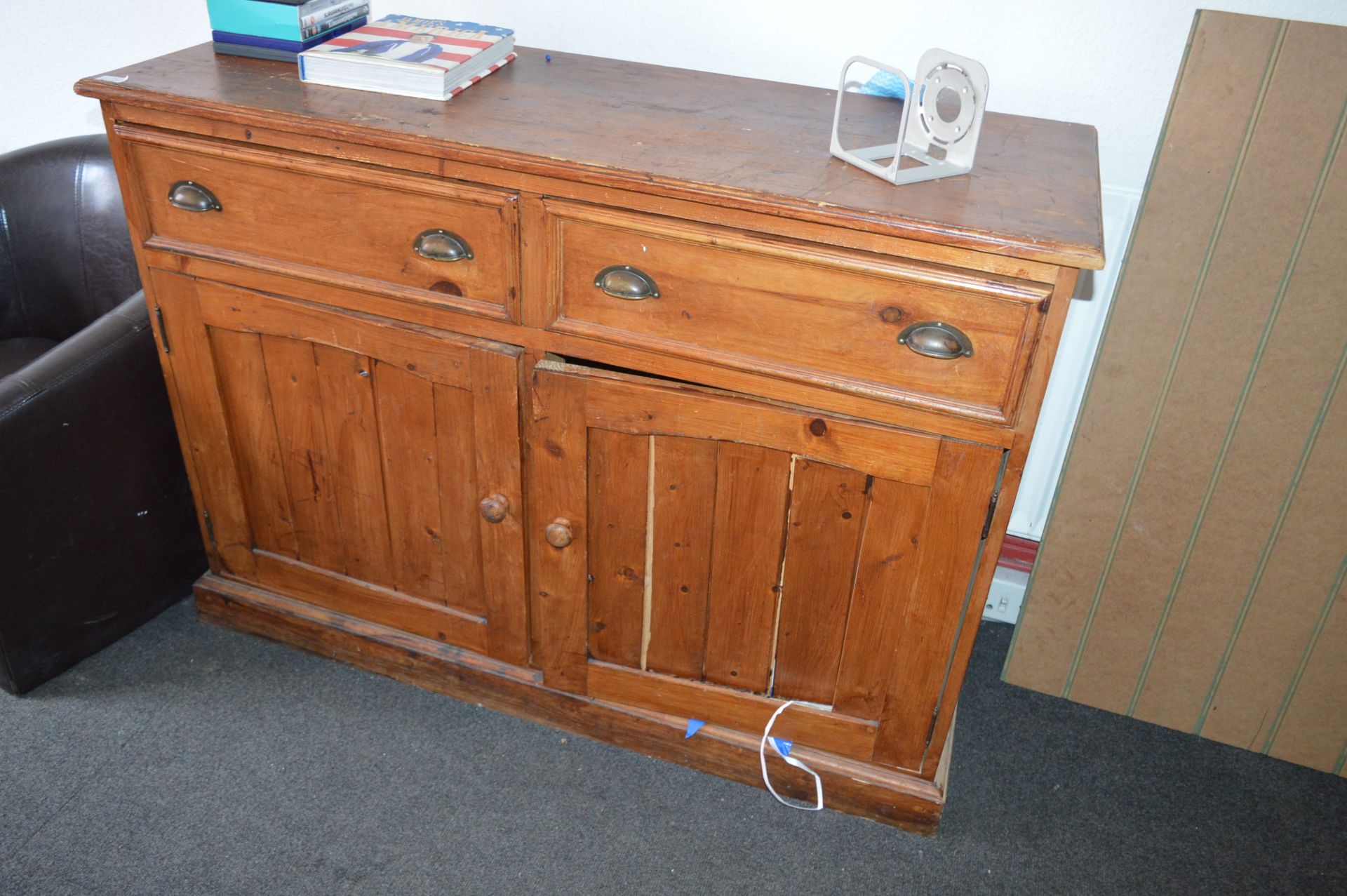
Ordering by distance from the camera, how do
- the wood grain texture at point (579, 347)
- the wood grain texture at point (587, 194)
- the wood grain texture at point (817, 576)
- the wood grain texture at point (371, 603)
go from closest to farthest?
the wood grain texture at point (587, 194) < the wood grain texture at point (579, 347) < the wood grain texture at point (817, 576) < the wood grain texture at point (371, 603)

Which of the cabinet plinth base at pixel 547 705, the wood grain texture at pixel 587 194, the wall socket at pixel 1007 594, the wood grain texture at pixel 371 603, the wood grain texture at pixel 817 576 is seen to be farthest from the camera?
the wall socket at pixel 1007 594

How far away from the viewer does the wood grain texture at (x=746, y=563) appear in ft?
4.44

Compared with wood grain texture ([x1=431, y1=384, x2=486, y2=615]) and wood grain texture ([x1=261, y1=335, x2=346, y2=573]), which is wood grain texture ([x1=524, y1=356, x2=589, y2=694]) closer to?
wood grain texture ([x1=431, y1=384, x2=486, y2=615])

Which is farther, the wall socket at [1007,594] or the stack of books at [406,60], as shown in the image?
the wall socket at [1007,594]

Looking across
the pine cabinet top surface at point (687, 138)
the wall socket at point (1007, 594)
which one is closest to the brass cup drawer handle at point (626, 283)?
the pine cabinet top surface at point (687, 138)

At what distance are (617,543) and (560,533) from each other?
8cm

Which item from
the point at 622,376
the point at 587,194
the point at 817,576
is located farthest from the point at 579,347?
the point at 817,576

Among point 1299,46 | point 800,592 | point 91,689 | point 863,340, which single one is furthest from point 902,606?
point 91,689

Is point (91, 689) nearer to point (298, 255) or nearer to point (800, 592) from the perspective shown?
point (298, 255)

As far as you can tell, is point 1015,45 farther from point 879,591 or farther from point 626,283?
point 879,591

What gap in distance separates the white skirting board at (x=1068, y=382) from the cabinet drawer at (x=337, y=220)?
0.83 meters

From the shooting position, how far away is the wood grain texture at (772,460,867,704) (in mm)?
1335

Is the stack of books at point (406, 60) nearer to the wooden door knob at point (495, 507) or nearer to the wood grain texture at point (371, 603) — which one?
the wooden door knob at point (495, 507)

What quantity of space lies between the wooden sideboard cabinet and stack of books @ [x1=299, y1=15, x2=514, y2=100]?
0.11 ft
